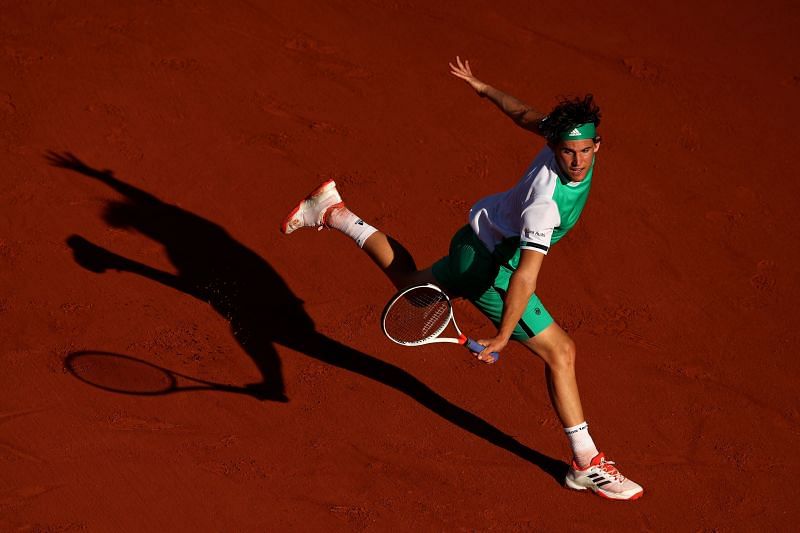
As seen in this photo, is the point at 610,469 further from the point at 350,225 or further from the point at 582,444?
the point at 350,225

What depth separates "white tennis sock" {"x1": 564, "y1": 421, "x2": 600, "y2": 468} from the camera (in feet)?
17.8

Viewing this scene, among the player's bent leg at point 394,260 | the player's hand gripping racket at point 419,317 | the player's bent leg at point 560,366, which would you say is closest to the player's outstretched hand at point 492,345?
the player's hand gripping racket at point 419,317

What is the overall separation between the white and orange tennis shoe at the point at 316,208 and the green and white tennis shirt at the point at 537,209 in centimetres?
118

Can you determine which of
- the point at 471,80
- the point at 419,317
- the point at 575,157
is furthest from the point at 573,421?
the point at 471,80

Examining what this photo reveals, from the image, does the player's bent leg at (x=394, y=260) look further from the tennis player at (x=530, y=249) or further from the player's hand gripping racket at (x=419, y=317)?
the player's hand gripping racket at (x=419, y=317)

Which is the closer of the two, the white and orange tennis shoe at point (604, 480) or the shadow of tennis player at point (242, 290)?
the white and orange tennis shoe at point (604, 480)

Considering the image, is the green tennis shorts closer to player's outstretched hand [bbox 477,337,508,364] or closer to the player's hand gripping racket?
the player's hand gripping racket

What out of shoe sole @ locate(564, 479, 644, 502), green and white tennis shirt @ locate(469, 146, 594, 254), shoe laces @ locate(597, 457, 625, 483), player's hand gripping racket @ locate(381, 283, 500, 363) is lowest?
shoe sole @ locate(564, 479, 644, 502)

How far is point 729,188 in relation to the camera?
736 cm

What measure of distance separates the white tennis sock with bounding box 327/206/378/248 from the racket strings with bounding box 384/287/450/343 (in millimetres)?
591

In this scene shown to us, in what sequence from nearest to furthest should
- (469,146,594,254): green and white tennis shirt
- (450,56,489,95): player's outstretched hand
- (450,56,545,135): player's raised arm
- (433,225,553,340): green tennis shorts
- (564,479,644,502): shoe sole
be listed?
(469,146,594,254): green and white tennis shirt < (433,225,553,340): green tennis shorts < (450,56,545,135): player's raised arm < (564,479,644,502): shoe sole < (450,56,489,95): player's outstretched hand

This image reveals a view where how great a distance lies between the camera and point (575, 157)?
4.81 meters

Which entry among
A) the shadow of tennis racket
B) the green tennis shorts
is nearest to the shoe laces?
the green tennis shorts

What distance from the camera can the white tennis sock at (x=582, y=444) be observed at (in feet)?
17.8
